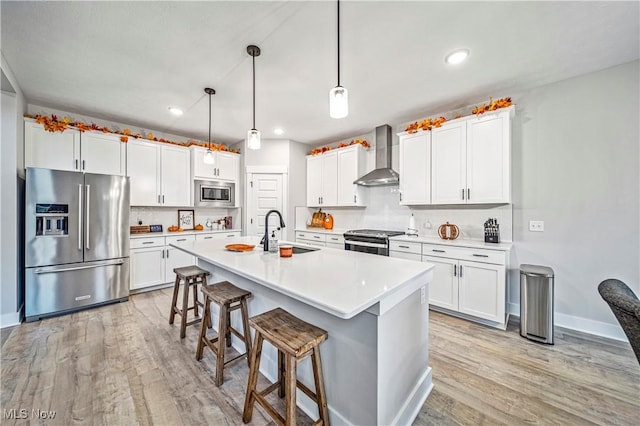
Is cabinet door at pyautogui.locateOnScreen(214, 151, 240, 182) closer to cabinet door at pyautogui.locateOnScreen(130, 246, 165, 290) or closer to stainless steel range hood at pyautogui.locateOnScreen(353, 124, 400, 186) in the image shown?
cabinet door at pyautogui.locateOnScreen(130, 246, 165, 290)

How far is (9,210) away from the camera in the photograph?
9.07 ft

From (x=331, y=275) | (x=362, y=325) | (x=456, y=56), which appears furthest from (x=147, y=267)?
(x=456, y=56)

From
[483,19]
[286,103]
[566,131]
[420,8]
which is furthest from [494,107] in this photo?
[286,103]

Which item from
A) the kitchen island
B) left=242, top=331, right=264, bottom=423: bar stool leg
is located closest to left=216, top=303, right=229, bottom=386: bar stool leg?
the kitchen island

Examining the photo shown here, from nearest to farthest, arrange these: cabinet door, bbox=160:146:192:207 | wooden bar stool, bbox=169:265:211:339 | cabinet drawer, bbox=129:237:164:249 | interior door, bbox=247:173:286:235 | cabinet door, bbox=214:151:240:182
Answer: wooden bar stool, bbox=169:265:211:339 < cabinet drawer, bbox=129:237:164:249 < cabinet door, bbox=160:146:192:207 < cabinet door, bbox=214:151:240:182 < interior door, bbox=247:173:286:235

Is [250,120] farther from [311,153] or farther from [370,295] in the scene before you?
[370,295]

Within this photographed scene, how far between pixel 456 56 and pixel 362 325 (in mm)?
2400

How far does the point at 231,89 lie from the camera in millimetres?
2902

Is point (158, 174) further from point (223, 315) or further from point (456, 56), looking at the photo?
point (456, 56)

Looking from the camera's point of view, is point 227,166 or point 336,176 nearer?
point 336,176

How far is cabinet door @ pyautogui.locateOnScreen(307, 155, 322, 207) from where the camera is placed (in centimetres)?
490

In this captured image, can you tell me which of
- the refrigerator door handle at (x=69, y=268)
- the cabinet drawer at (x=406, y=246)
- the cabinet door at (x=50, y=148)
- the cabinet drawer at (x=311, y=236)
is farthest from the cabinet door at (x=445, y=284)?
the cabinet door at (x=50, y=148)

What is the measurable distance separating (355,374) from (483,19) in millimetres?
2529

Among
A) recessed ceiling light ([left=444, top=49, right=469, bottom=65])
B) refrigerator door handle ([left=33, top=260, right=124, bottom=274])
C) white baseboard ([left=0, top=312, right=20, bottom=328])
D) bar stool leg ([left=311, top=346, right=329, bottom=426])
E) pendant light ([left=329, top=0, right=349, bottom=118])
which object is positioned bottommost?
white baseboard ([left=0, top=312, right=20, bottom=328])
